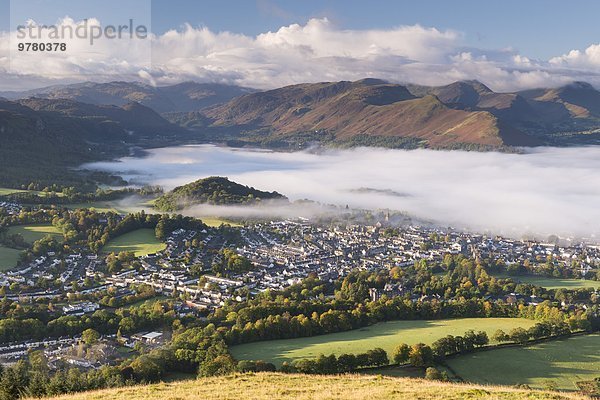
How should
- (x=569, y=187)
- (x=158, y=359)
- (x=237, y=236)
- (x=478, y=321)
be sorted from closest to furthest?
Result: (x=158, y=359)
(x=478, y=321)
(x=237, y=236)
(x=569, y=187)

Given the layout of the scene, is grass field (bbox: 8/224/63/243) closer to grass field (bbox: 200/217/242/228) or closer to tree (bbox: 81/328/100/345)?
grass field (bbox: 200/217/242/228)

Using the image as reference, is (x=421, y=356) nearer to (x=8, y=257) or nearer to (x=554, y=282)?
(x=554, y=282)

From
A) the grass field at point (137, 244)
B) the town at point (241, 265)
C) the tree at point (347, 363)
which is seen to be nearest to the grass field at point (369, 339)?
the tree at point (347, 363)

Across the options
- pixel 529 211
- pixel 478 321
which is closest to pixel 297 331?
pixel 478 321

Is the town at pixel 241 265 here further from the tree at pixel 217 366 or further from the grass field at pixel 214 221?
the tree at pixel 217 366

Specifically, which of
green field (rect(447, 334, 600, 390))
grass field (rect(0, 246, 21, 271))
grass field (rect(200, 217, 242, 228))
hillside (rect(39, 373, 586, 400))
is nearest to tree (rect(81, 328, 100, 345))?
hillside (rect(39, 373, 586, 400))

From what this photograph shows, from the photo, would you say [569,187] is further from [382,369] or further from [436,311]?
[382,369]
